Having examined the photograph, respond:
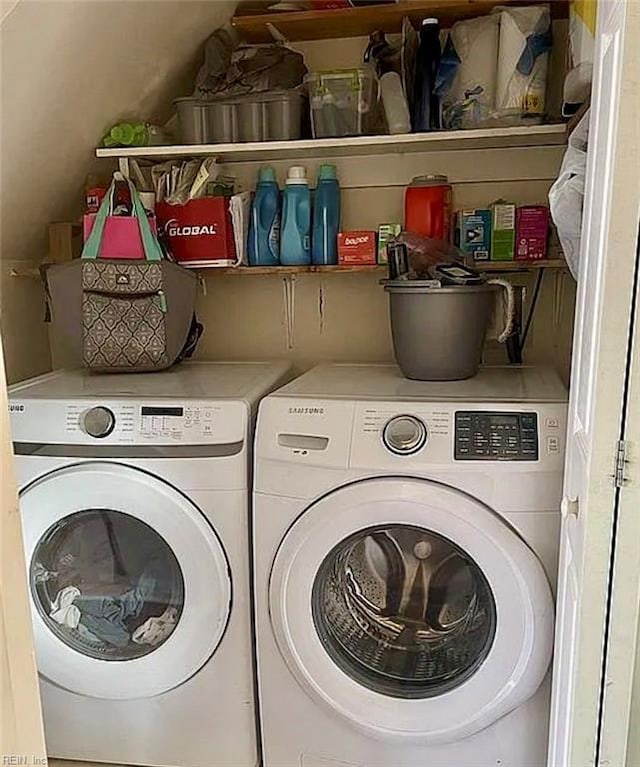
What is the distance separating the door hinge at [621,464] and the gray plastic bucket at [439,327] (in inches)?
29.8

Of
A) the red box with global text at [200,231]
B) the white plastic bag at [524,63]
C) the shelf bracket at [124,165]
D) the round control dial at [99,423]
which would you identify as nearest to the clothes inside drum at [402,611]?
the round control dial at [99,423]

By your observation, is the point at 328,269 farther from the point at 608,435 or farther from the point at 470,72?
the point at 608,435

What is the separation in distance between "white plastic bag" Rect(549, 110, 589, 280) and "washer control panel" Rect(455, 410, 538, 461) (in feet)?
1.12

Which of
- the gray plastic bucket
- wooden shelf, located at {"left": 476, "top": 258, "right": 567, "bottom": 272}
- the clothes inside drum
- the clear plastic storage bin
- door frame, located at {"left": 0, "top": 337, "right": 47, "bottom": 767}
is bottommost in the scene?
the clothes inside drum

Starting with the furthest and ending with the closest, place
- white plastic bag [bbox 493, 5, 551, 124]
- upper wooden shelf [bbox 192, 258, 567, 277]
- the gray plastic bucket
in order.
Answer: upper wooden shelf [bbox 192, 258, 567, 277]
white plastic bag [bbox 493, 5, 551, 124]
the gray plastic bucket

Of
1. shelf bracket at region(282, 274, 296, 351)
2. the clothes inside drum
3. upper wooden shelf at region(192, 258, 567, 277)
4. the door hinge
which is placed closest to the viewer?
the door hinge

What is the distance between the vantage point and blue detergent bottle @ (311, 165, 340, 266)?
→ 2125 millimetres

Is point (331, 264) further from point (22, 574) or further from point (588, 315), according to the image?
point (22, 574)

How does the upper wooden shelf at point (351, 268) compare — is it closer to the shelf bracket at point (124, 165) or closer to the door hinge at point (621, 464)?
the shelf bracket at point (124, 165)

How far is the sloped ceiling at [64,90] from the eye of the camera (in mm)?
1642

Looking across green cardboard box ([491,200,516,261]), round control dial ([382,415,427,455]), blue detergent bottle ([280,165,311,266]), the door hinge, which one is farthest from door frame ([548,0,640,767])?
blue detergent bottle ([280,165,311,266])

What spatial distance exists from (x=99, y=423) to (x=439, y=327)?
81cm

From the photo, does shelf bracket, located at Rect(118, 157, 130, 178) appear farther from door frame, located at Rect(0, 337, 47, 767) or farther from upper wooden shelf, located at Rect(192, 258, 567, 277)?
door frame, located at Rect(0, 337, 47, 767)

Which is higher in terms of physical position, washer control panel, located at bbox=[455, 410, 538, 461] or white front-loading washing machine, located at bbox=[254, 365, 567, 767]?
washer control panel, located at bbox=[455, 410, 538, 461]
